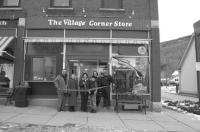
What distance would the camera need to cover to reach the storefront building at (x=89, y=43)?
42.7 feet

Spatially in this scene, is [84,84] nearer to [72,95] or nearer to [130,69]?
[72,95]

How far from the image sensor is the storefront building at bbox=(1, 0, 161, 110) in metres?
13.0

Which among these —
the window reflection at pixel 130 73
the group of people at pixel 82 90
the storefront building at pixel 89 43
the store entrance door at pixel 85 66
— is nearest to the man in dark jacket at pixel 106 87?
the group of people at pixel 82 90

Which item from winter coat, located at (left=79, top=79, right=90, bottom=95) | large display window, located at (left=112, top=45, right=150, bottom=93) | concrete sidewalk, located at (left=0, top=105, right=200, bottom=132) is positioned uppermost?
large display window, located at (left=112, top=45, right=150, bottom=93)

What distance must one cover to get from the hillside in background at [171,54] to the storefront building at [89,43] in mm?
52398

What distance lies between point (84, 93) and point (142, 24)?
4729mm

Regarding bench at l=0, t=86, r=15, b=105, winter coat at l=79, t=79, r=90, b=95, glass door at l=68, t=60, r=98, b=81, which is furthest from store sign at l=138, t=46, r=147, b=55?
bench at l=0, t=86, r=15, b=105

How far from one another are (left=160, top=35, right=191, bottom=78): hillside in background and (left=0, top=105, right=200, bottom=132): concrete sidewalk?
54.6m

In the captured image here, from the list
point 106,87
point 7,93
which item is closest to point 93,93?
point 106,87

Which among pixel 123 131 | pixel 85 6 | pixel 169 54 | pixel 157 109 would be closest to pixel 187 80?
pixel 157 109

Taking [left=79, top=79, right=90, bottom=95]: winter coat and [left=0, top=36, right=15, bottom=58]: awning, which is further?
[left=0, top=36, right=15, bottom=58]: awning

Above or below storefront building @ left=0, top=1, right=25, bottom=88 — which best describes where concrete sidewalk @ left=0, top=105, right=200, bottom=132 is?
below

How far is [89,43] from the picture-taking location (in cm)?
1320

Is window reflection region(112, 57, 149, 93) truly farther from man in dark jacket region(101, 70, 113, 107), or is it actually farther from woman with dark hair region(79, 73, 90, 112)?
woman with dark hair region(79, 73, 90, 112)
